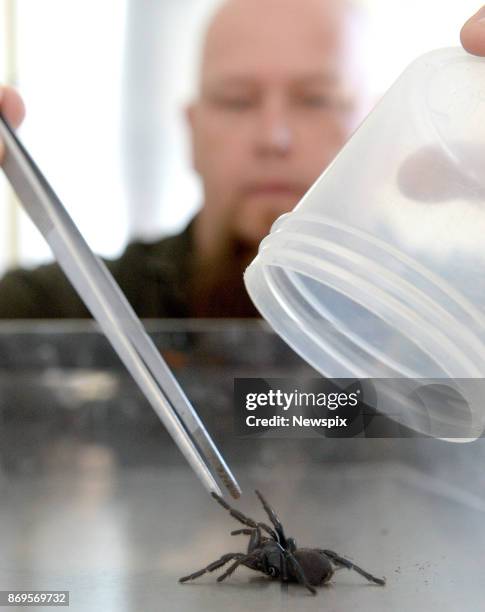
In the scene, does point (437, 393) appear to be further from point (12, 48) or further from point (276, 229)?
point (12, 48)

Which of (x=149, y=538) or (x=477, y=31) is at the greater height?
(x=477, y=31)

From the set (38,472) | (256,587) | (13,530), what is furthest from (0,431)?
(256,587)

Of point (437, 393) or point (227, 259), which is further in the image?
point (227, 259)

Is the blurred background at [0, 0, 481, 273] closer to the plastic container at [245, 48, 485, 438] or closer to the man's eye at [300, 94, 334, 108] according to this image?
the man's eye at [300, 94, 334, 108]

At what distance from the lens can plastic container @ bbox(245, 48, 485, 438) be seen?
27cm

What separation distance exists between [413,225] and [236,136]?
579 mm

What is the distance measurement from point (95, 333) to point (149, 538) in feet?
1.14

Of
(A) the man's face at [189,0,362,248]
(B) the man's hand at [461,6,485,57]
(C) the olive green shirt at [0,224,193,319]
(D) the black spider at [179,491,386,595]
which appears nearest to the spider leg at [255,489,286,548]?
(D) the black spider at [179,491,386,595]

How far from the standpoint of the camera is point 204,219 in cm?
97

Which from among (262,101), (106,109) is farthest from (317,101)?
(106,109)

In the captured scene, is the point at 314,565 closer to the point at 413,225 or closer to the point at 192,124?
the point at 413,225

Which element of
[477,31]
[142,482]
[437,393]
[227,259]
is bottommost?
[227,259]

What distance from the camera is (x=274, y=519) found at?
35cm

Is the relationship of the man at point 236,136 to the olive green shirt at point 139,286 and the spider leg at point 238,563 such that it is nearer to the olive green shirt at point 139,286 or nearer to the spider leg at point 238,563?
the olive green shirt at point 139,286
